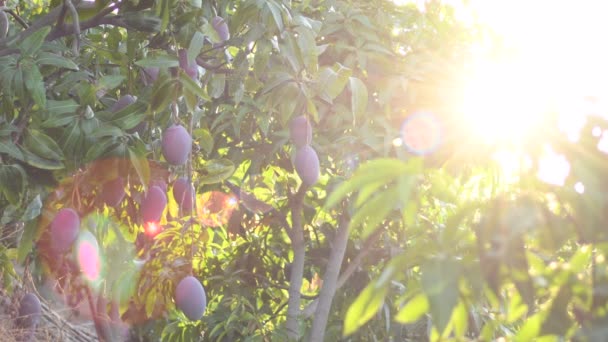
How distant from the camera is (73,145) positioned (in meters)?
1.53

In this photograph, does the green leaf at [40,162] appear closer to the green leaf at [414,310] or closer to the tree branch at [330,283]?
the green leaf at [414,310]

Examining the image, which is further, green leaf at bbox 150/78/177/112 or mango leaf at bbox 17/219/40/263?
mango leaf at bbox 17/219/40/263

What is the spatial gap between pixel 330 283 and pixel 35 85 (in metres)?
1.24

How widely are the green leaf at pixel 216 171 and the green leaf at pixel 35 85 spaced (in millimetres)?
343

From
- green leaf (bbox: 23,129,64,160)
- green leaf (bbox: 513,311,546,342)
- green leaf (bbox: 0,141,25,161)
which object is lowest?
green leaf (bbox: 0,141,25,161)

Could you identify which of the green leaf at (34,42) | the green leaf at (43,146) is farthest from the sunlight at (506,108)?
the green leaf at (34,42)

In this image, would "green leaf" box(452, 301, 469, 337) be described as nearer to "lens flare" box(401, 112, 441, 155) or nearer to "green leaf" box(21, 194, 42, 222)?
"lens flare" box(401, 112, 441, 155)

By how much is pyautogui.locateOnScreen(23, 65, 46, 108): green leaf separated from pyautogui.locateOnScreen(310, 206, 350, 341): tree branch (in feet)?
3.80

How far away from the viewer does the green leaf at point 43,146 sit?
59.6 inches

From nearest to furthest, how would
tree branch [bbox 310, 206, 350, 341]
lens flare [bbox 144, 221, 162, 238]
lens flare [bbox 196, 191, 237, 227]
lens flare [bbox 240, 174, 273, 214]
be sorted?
lens flare [bbox 144, 221, 162, 238] → lens flare [bbox 196, 191, 237, 227] → lens flare [bbox 240, 174, 273, 214] → tree branch [bbox 310, 206, 350, 341]

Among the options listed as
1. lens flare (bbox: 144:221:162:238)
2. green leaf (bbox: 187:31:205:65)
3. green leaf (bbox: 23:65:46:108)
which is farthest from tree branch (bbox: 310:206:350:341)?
green leaf (bbox: 23:65:46:108)

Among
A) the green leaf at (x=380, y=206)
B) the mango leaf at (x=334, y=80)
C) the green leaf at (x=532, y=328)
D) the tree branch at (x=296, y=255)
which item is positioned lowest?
the tree branch at (x=296, y=255)

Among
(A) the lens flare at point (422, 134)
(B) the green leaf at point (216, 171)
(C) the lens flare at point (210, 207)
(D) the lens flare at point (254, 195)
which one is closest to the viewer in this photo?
(A) the lens flare at point (422, 134)

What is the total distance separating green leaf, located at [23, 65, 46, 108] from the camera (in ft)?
5.06
